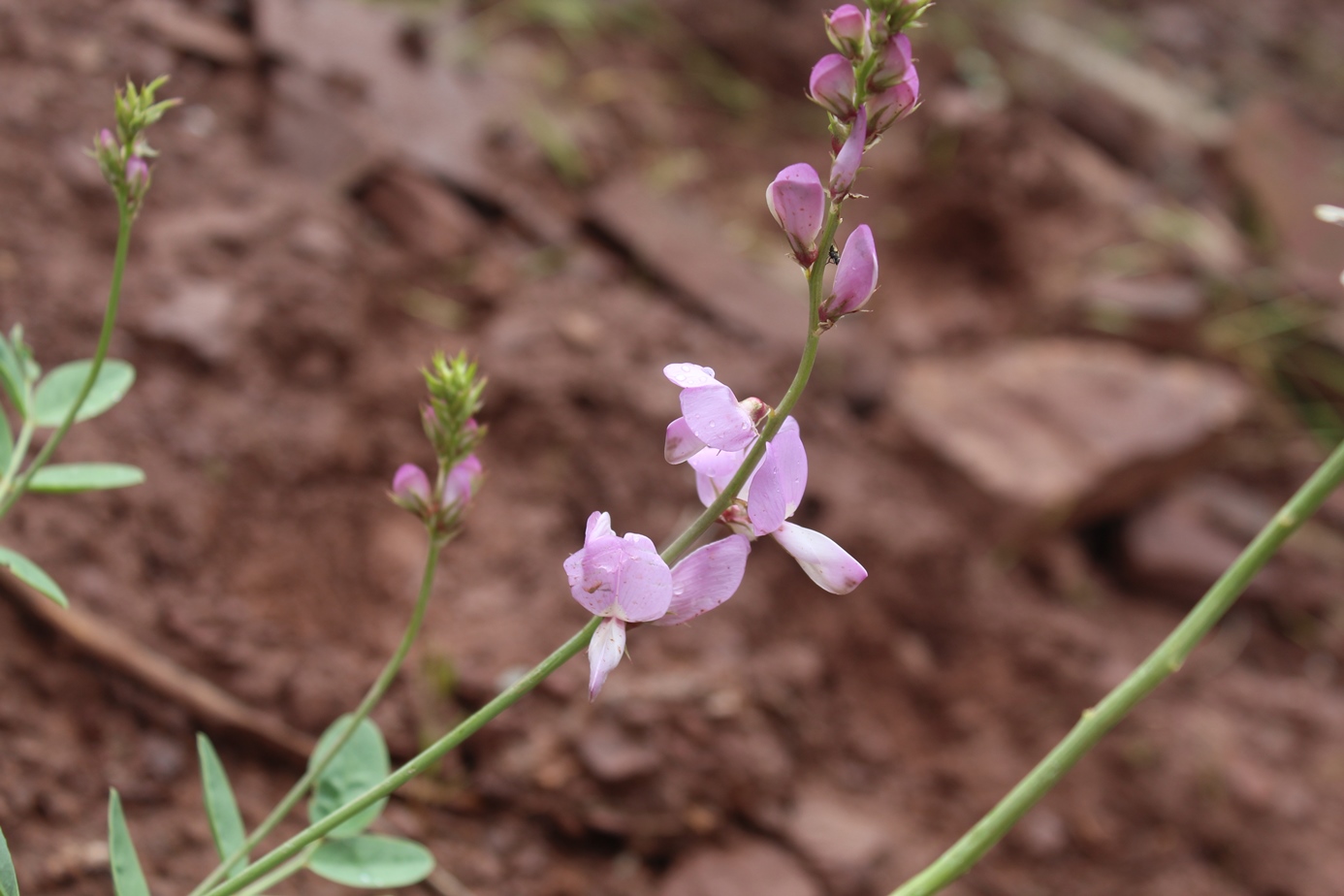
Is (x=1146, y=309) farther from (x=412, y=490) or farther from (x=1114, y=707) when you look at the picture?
(x=412, y=490)

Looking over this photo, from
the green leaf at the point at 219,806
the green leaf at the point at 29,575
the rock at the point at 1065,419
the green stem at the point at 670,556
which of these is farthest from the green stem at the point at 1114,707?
the rock at the point at 1065,419

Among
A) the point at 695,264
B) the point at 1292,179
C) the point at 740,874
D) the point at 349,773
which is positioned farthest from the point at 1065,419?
the point at 349,773

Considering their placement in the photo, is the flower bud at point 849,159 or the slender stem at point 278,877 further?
the slender stem at point 278,877

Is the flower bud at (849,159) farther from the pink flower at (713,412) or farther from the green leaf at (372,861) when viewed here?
the green leaf at (372,861)

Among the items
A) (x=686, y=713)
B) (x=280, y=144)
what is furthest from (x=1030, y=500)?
(x=280, y=144)

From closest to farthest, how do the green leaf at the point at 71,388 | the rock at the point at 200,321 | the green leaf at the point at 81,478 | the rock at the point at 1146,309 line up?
the green leaf at the point at 81,478, the green leaf at the point at 71,388, the rock at the point at 200,321, the rock at the point at 1146,309

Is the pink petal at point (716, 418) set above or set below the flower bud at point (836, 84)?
below

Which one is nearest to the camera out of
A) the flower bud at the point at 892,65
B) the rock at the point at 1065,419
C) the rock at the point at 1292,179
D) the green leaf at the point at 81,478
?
the flower bud at the point at 892,65
